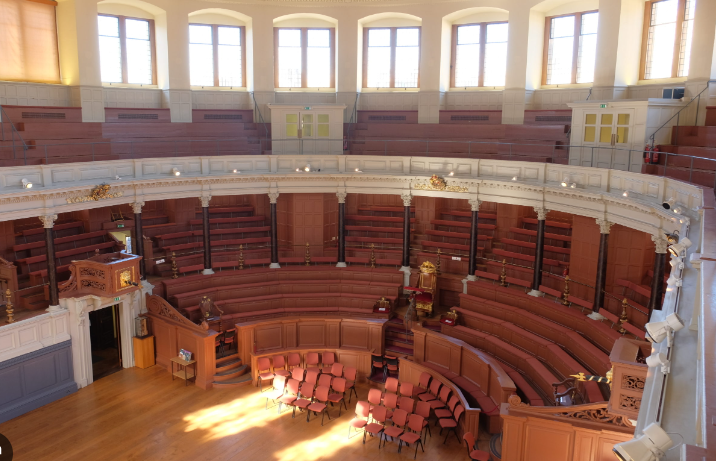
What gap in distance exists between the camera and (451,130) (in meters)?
20.1

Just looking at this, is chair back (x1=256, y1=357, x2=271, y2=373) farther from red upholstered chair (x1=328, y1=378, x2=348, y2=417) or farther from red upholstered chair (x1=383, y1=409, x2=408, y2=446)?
red upholstered chair (x1=383, y1=409, x2=408, y2=446)

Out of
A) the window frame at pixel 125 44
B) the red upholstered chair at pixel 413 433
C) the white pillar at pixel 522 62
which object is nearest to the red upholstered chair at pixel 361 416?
the red upholstered chair at pixel 413 433

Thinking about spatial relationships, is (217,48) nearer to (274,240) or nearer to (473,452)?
(274,240)

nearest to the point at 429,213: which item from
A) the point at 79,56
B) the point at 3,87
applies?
the point at 79,56

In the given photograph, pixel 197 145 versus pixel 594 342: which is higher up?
pixel 197 145

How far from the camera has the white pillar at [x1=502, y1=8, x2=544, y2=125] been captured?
19469 mm

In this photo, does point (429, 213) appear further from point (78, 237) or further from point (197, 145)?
point (78, 237)

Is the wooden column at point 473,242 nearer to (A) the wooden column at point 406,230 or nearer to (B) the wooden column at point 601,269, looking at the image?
(A) the wooden column at point 406,230

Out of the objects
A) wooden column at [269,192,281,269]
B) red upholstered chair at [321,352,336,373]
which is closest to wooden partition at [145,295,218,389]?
red upholstered chair at [321,352,336,373]

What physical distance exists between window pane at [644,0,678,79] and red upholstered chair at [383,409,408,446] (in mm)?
12700

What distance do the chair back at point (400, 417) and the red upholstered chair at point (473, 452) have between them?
4.30ft

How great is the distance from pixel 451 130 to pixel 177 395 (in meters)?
12.3

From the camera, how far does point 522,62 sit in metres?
19.7

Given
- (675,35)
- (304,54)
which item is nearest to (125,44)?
(304,54)
